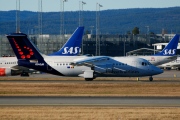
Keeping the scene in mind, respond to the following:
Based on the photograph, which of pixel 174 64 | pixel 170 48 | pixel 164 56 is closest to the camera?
pixel 164 56

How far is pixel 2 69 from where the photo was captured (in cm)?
7994

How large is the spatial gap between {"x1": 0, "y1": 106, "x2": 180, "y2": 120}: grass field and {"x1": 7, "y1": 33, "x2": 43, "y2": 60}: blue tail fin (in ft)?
122

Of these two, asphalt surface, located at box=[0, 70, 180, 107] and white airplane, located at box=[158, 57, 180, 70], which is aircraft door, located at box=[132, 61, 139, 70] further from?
white airplane, located at box=[158, 57, 180, 70]

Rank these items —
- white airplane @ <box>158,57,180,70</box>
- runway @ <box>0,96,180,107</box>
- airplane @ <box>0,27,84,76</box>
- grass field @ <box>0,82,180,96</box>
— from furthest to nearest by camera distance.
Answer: white airplane @ <box>158,57,180,70</box>, airplane @ <box>0,27,84,76</box>, grass field @ <box>0,82,180,96</box>, runway @ <box>0,96,180,107</box>

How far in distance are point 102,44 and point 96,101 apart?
135 m

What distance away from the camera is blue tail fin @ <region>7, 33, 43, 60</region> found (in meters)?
75.2

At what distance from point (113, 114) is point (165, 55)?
58096mm

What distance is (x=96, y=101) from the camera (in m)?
42.4

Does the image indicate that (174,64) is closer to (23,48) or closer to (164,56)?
(164,56)

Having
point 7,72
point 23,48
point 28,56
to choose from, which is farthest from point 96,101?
point 7,72

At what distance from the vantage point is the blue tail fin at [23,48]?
7525 centimetres

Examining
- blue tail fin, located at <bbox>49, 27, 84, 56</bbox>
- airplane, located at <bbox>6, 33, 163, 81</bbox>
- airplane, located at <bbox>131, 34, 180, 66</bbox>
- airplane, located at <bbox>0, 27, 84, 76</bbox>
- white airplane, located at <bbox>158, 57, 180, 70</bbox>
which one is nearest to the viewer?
airplane, located at <bbox>6, 33, 163, 81</bbox>

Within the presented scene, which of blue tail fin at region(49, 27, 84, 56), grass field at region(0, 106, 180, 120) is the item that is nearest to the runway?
grass field at region(0, 106, 180, 120)

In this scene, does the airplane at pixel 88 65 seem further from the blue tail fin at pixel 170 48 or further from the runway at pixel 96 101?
the runway at pixel 96 101
